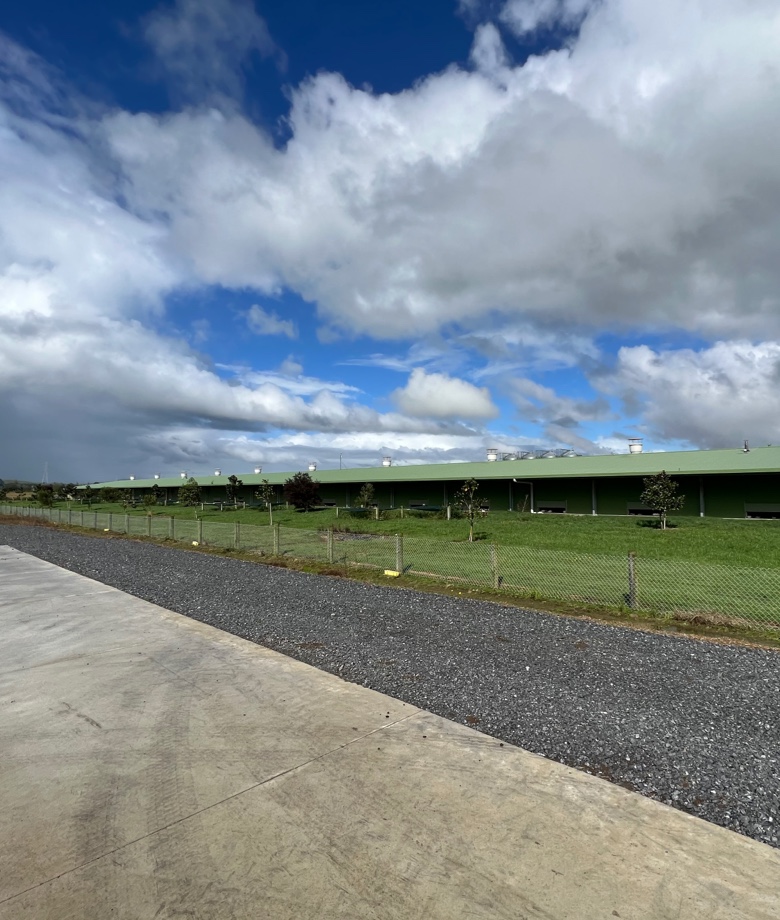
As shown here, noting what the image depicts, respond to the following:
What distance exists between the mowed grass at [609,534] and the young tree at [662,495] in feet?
2.84

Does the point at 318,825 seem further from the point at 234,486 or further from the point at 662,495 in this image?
the point at 234,486

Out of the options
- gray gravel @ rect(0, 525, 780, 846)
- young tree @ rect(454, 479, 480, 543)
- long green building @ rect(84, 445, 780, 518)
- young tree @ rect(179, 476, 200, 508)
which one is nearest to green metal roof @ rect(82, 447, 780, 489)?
long green building @ rect(84, 445, 780, 518)

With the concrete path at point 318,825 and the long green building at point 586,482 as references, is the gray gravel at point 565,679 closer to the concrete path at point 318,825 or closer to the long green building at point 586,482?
the concrete path at point 318,825

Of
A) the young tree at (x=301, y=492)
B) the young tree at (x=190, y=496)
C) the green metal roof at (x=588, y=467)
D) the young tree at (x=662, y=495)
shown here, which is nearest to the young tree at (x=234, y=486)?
the young tree at (x=190, y=496)

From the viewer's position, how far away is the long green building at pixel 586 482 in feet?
82.9

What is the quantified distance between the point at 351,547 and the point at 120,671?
34.4 feet

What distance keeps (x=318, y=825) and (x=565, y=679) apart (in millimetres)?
3163

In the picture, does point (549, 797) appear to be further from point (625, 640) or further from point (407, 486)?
point (407, 486)

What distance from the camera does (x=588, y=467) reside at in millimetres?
30609

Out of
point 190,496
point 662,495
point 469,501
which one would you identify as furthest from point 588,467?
point 190,496

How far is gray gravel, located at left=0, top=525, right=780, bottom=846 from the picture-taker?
3.68 meters

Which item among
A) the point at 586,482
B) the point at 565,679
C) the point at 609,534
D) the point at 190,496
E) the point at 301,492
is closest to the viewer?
the point at 565,679

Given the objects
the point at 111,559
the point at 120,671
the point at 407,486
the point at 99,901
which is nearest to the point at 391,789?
the point at 99,901

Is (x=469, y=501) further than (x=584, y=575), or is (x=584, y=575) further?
(x=469, y=501)
